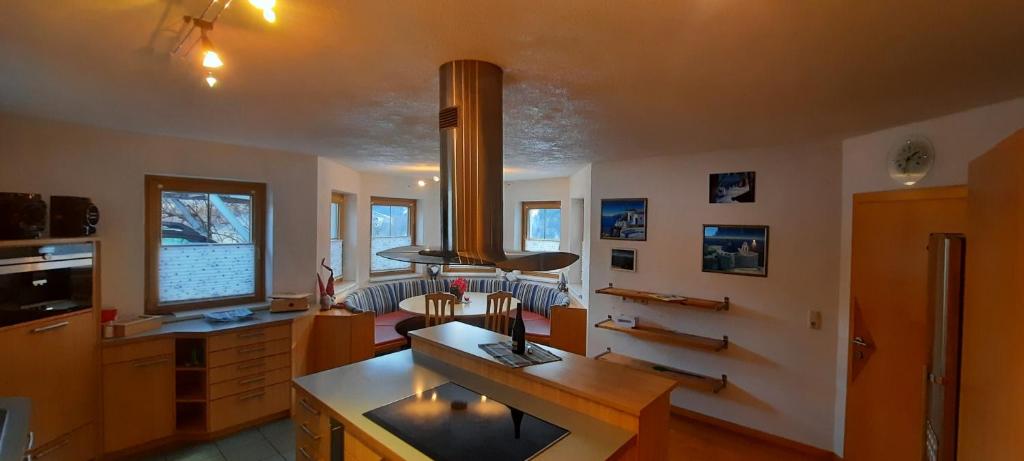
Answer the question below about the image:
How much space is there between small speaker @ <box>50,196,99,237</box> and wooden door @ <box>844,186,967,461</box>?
4.90 meters

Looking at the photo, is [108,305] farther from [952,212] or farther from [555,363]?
[952,212]

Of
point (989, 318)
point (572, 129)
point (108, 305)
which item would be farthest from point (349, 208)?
point (989, 318)

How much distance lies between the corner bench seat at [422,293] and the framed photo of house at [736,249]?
176 centimetres

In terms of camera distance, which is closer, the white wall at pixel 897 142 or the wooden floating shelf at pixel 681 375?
the white wall at pixel 897 142

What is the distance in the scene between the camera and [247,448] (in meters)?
2.76

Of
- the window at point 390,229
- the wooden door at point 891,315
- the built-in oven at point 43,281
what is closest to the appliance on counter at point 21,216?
the built-in oven at point 43,281

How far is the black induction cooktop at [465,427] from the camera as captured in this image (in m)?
1.37

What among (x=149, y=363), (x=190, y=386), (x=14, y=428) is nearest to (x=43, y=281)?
(x=149, y=363)

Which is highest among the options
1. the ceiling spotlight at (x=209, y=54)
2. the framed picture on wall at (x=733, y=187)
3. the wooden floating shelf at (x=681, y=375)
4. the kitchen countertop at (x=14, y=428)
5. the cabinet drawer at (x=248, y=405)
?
the ceiling spotlight at (x=209, y=54)

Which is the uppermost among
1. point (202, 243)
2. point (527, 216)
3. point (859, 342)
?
point (527, 216)

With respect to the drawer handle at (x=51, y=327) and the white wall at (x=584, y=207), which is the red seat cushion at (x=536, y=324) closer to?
the white wall at (x=584, y=207)

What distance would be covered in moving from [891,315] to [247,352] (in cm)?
427

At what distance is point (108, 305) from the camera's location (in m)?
2.79

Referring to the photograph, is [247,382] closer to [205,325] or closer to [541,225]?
[205,325]
